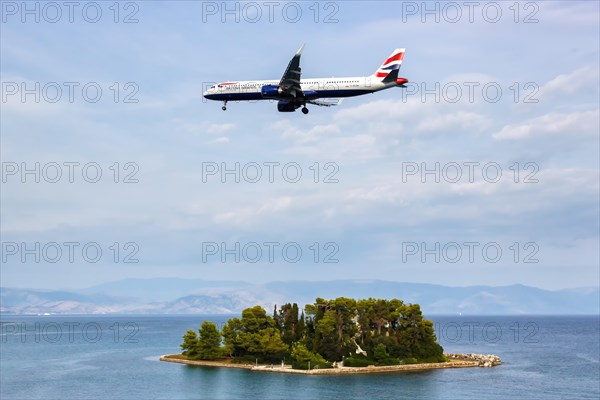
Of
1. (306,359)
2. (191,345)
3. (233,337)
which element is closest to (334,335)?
(306,359)

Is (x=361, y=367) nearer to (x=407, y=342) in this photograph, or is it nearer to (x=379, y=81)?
(x=407, y=342)

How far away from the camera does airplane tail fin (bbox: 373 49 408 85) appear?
229 feet

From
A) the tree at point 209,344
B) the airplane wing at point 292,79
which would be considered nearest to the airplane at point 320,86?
the airplane wing at point 292,79

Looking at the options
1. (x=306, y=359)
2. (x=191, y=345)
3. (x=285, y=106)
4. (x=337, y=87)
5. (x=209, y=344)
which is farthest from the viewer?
(x=191, y=345)

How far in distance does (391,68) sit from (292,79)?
1361 centimetres

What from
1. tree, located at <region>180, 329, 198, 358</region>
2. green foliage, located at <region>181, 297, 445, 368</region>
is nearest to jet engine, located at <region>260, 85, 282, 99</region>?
green foliage, located at <region>181, 297, 445, 368</region>

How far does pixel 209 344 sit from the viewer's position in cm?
14762

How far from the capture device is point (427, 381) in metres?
130

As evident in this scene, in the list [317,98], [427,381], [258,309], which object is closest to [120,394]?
[258,309]

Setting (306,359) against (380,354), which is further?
(380,354)

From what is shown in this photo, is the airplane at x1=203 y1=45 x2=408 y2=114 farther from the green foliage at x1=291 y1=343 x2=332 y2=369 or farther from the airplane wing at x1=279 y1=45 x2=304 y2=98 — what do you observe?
the green foliage at x1=291 y1=343 x2=332 y2=369

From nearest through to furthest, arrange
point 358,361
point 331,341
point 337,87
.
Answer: point 337,87 < point 358,361 < point 331,341

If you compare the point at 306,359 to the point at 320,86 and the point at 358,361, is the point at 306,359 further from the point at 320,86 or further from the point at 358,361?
the point at 320,86

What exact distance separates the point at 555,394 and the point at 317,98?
281 ft
